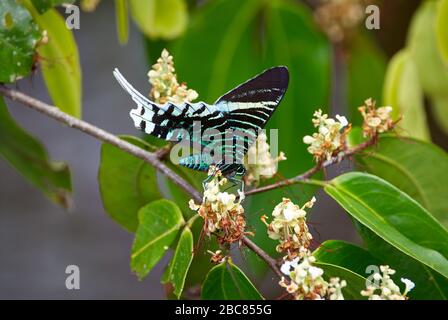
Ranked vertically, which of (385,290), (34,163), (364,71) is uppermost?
(364,71)

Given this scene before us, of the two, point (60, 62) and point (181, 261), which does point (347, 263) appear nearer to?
point (181, 261)

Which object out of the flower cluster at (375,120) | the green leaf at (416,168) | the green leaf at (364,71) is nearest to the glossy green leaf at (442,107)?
the green leaf at (364,71)

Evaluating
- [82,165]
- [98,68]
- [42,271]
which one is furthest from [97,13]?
[42,271]

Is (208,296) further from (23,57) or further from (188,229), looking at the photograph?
(23,57)

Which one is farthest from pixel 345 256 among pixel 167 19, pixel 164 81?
pixel 167 19

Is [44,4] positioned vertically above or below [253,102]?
above
